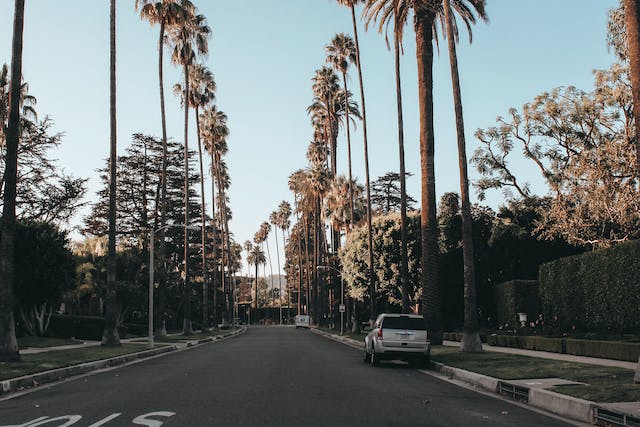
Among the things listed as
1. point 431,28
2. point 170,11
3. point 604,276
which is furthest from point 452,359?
point 170,11

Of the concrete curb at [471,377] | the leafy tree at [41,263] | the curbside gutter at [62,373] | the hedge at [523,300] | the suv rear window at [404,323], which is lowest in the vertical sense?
the concrete curb at [471,377]

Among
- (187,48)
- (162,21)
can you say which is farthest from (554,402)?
(187,48)

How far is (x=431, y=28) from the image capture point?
104 feet

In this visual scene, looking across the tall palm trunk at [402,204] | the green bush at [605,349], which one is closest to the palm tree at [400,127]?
the tall palm trunk at [402,204]

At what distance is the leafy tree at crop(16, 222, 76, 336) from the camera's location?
121 feet

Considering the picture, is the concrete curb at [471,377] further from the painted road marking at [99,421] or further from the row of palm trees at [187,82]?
the row of palm trees at [187,82]

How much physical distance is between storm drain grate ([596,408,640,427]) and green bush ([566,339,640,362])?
10.9m

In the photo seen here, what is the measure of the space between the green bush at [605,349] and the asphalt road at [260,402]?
6759 mm

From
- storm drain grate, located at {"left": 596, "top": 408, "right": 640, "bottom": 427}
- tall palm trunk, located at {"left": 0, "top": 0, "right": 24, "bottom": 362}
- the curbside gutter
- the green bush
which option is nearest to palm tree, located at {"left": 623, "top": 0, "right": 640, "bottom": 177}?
storm drain grate, located at {"left": 596, "top": 408, "right": 640, "bottom": 427}

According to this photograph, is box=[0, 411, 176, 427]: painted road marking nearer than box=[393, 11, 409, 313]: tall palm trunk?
Yes

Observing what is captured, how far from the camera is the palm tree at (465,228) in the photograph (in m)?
25.8

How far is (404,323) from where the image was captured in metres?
22.9

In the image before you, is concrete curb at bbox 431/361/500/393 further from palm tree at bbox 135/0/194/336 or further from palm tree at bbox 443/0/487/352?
palm tree at bbox 135/0/194/336

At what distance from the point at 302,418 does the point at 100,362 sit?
14.9 meters
